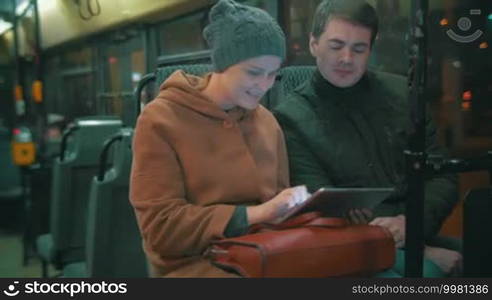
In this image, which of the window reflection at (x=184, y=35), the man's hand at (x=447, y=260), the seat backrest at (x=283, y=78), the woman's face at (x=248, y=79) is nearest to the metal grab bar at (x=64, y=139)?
the window reflection at (x=184, y=35)

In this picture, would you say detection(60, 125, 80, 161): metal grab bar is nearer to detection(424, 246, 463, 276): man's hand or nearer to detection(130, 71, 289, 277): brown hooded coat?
detection(130, 71, 289, 277): brown hooded coat

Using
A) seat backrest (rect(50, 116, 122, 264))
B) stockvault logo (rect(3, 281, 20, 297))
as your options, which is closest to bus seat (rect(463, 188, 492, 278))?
stockvault logo (rect(3, 281, 20, 297))

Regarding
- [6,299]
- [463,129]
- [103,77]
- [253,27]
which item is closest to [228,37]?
[253,27]

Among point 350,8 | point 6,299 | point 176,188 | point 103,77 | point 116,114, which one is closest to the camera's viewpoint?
point 176,188

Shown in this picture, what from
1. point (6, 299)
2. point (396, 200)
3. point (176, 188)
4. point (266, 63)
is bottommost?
point (6, 299)

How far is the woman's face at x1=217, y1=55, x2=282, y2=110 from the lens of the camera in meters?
1.41

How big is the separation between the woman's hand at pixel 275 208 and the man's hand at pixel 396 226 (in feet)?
1.25

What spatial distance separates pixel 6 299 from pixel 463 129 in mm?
1393

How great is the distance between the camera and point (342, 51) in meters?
1.62

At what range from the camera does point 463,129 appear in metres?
1.64

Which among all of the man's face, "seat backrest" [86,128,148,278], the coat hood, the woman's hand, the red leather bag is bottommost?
"seat backrest" [86,128,148,278]

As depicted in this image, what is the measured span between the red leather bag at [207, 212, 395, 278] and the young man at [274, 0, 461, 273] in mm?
226

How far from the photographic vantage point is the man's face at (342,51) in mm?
1605

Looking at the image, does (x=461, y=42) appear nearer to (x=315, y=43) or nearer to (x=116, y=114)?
(x=315, y=43)
